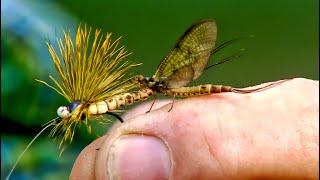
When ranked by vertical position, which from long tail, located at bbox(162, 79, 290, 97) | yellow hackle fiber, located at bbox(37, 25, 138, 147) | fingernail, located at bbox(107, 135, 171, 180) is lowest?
fingernail, located at bbox(107, 135, 171, 180)

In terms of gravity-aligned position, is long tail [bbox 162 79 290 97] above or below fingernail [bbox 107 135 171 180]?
above

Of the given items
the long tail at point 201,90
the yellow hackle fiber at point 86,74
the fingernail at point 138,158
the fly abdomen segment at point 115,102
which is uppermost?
the yellow hackle fiber at point 86,74

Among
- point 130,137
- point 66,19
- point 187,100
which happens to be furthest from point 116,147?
point 66,19

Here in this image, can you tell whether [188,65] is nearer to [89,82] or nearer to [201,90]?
[201,90]

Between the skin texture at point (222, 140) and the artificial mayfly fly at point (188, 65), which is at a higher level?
the artificial mayfly fly at point (188, 65)
